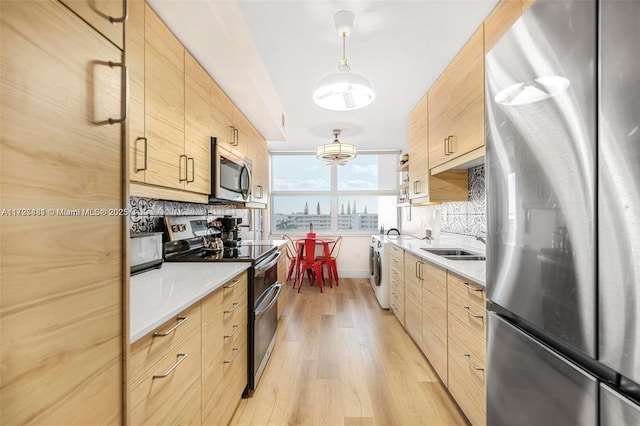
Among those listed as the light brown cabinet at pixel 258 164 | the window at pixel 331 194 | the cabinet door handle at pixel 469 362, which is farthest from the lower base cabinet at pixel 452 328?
the window at pixel 331 194

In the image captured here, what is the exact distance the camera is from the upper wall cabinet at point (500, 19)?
140 centimetres

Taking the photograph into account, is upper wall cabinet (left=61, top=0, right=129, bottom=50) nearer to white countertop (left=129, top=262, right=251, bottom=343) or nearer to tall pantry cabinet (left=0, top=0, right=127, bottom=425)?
tall pantry cabinet (left=0, top=0, right=127, bottom=425)

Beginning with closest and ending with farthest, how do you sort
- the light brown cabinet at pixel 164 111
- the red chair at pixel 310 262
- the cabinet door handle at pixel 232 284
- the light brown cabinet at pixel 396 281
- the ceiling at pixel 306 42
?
1. the light brown cabinet at pixel 164 111
2. the cabinet door handle at pixel 232 284
3. the ceiling at pixel 306 42
4. the light brown cabinet at pixel 396 281
5. the red chair at pixel 310 262

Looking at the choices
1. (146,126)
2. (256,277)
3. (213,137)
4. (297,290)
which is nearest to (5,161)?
(146,126)

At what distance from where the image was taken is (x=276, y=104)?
9.30ft

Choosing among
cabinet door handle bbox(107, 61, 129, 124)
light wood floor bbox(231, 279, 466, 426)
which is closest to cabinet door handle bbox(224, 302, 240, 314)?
light wood floor bbox(231, 279, 466, 426)

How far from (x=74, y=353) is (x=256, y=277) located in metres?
1.26

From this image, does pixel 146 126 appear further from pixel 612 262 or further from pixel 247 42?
pixel 612 262

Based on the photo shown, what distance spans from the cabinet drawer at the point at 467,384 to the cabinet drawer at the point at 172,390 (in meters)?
1.31

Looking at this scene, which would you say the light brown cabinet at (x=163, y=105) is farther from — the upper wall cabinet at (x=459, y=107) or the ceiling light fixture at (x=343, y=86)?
the upper wall cabinet at (x=459, y=107)

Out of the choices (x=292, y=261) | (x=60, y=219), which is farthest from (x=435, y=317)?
(x=292, y=261)

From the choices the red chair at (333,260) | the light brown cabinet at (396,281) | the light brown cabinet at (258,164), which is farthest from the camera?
the red chair at (333,260)

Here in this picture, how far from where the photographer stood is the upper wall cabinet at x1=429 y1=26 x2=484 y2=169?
172cm

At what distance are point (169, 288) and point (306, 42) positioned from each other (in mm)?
1851
